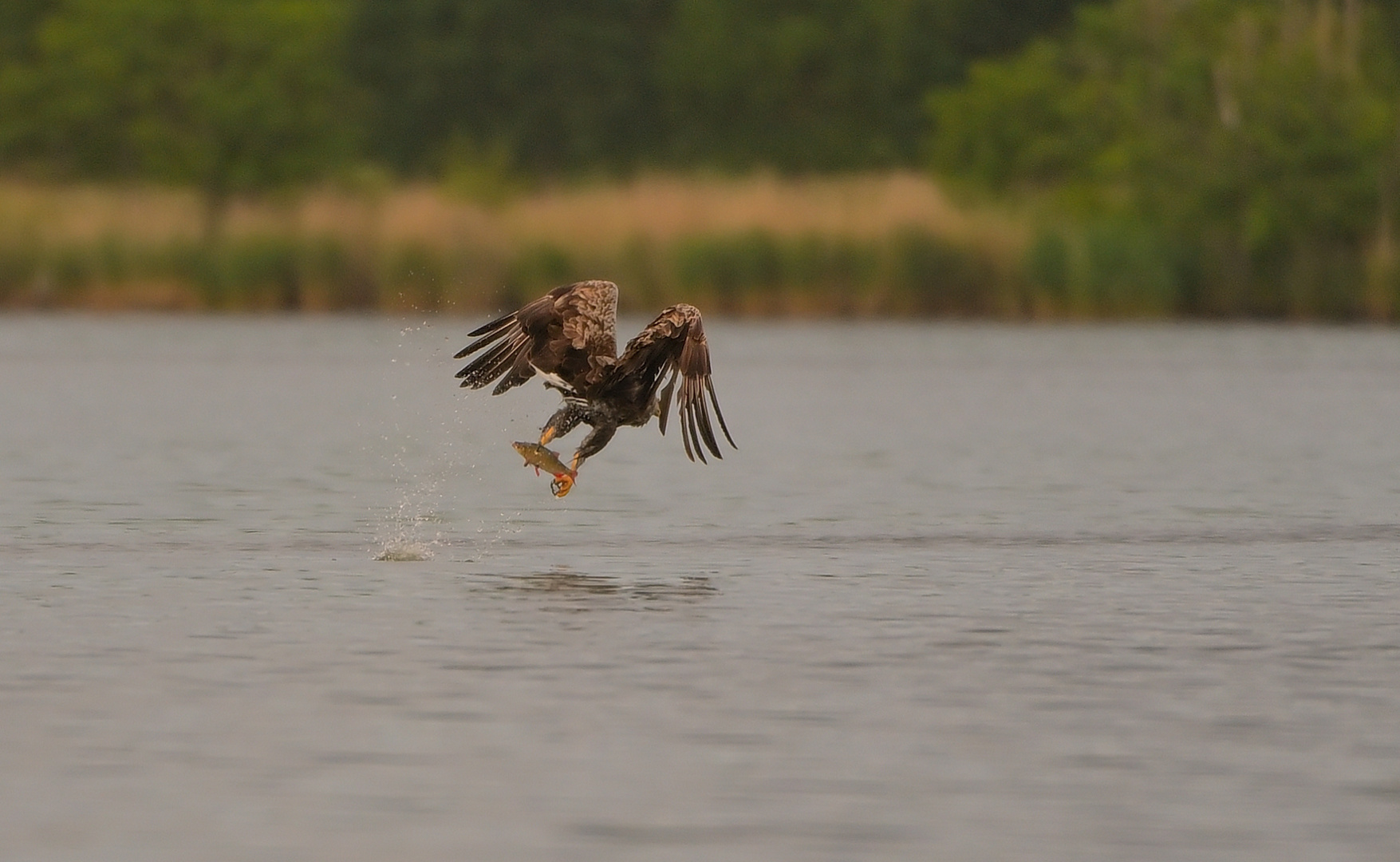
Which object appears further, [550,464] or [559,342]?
[559,342]

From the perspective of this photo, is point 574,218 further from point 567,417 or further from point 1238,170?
point 567,417

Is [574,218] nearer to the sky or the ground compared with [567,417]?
nearer to the sky

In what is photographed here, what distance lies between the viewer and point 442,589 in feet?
42.9

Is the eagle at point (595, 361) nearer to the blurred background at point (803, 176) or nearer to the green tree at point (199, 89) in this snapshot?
the blurred background at point (803, 176)

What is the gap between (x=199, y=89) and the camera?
53531 millimetres

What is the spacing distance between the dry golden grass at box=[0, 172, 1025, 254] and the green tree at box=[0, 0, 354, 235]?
9827mm

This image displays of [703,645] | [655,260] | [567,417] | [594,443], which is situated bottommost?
[703,645]

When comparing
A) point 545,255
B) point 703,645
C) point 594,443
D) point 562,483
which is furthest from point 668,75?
point 703,645

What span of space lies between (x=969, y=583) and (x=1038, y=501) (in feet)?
14.2

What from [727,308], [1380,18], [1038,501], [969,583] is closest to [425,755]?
[969,583]

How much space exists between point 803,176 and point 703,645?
56323 mm

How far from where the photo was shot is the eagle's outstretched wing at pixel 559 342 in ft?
45.0

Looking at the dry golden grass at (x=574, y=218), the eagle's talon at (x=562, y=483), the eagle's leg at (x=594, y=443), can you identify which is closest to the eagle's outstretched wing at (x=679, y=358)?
the eagle's leg at (x=594, y=443)

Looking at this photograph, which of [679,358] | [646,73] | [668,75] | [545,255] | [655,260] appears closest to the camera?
[679,358]
